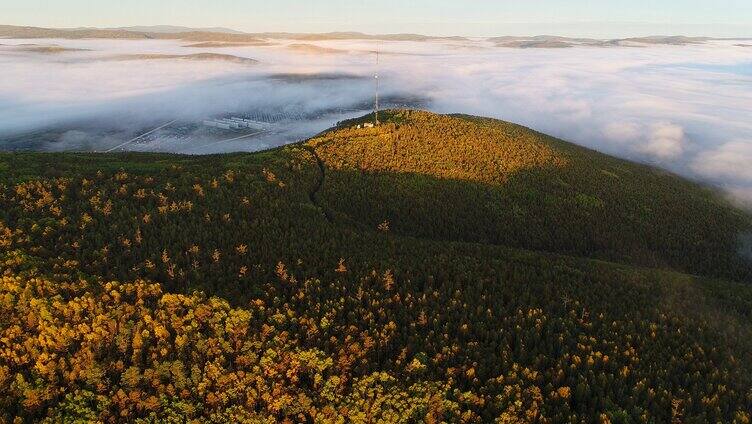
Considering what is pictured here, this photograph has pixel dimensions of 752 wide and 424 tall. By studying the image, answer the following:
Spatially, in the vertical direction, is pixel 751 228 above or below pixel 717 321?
below

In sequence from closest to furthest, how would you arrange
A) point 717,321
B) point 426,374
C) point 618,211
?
point 426,374 < point 717,321 < point 618,211

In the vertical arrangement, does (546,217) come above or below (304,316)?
below

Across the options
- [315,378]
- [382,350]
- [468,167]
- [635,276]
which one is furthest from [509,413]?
[468,167]

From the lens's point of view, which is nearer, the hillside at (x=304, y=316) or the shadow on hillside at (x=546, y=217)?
the hillside at (x=304, y=316)

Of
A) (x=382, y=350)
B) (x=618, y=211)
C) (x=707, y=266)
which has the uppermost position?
(x=382, y=350)

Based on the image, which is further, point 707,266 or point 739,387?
point 707,266

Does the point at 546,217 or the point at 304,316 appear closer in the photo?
the point at 304,316

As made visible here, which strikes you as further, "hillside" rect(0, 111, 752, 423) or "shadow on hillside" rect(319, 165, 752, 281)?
"shadow on hillside" rect(319, 165, 752, 281)

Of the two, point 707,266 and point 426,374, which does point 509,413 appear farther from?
point 707,266
